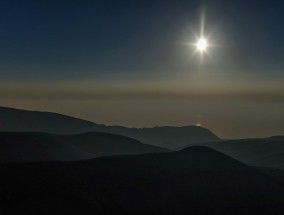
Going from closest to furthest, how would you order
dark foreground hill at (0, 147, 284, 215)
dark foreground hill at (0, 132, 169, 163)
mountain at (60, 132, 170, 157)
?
dark foreground hill at (0, 147, 284, 215) → dark foreground hill at (0, 132, 169, 163) → mountain at (60, 132, 170, 157)

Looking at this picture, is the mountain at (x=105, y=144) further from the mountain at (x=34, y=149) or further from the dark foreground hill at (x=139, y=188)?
the dark foreground hill at (x=139, y=188)

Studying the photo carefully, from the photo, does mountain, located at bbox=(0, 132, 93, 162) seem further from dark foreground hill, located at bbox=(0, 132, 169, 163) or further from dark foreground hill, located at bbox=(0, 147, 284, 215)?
dark foreground hill, located at bbox=(0, 147, 284, 215)

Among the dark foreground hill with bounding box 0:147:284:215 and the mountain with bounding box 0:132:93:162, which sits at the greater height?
the mountain with bounding box 0:132:93:162

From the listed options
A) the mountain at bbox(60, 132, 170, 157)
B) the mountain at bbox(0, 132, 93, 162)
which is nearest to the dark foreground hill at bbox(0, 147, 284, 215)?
the mountain at bbox(0, 132, 93, 162)

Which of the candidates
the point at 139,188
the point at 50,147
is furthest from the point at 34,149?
the point at 139,188

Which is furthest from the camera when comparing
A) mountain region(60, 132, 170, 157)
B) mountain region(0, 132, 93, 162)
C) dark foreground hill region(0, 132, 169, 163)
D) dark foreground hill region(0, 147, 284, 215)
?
mountain region(60, 132, 170, 157)

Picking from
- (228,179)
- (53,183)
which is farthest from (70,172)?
(228,179)
